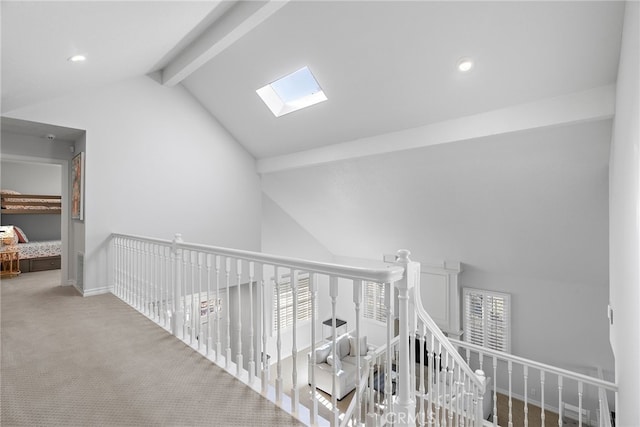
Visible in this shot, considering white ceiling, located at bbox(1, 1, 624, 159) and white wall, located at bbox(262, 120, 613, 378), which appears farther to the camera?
white wall, located at bbox(262, 120, 613, 378)

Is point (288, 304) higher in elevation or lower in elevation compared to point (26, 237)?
lower

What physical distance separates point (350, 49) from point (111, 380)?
339 cm

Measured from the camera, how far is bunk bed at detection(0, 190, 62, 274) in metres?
5.53

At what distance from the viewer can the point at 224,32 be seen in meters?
3.30

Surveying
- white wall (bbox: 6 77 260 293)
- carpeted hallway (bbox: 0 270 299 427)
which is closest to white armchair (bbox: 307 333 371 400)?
white wall (bbox: 6 77 260 293)

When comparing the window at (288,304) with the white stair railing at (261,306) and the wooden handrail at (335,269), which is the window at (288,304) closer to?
the white stair railing at (261,306)

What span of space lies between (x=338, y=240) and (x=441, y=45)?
5.22 m

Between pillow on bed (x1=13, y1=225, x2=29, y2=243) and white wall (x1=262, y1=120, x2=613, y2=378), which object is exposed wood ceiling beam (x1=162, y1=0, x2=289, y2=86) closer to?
white wall (x1=262, y1=120, x2=613, y2=378)

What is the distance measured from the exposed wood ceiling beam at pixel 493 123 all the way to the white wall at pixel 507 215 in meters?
0.15

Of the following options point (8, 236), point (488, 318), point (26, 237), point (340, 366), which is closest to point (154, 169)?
point (8, 236)

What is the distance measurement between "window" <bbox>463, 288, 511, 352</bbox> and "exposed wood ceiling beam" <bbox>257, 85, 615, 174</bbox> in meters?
4.22

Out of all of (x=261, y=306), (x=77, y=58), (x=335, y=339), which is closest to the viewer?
(x=335, y=339)

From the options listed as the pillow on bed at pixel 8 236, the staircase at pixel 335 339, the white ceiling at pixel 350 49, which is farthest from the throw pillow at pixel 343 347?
the pillow on bed at pixel 8 236

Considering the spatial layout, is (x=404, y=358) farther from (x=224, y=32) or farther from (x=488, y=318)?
(x=488, y=318)
